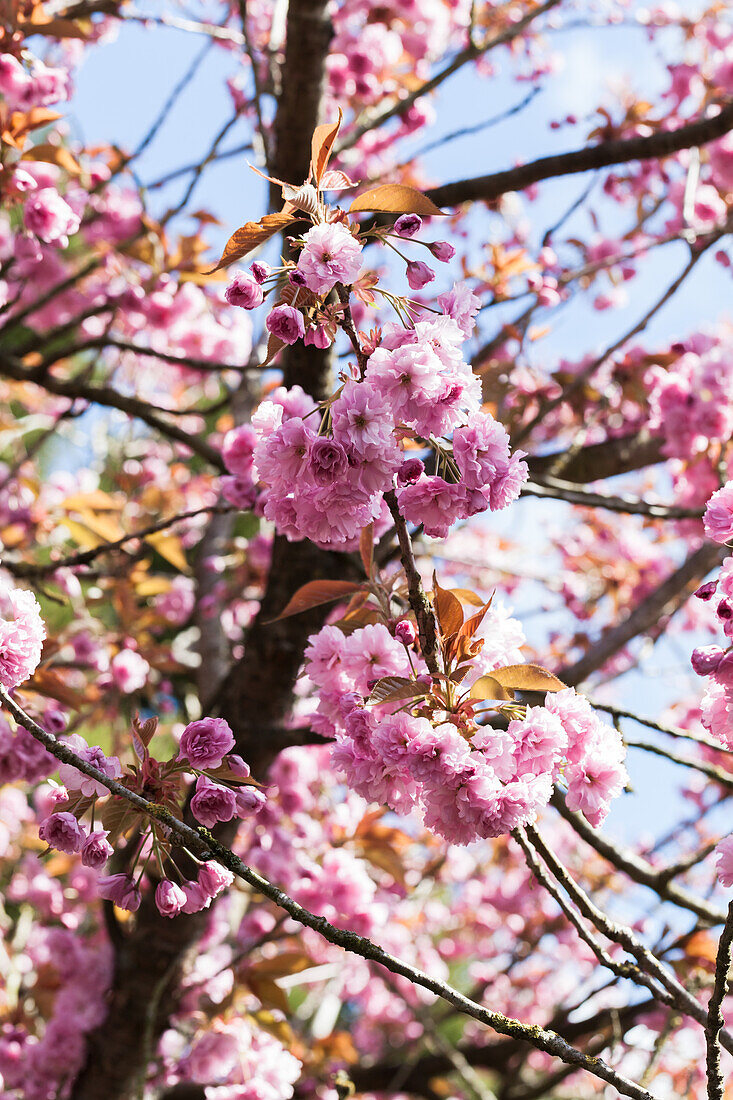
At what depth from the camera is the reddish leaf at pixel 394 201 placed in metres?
1.05

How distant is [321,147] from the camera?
3.41 feet

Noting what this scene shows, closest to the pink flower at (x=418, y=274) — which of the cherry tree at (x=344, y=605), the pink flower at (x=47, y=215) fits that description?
the cherry tree at (x=344, y=605)

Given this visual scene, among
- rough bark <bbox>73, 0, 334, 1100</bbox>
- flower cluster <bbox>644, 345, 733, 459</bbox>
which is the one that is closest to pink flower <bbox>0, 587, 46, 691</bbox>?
rough bark <bbox>73, 0, 334, 1100</bbox>

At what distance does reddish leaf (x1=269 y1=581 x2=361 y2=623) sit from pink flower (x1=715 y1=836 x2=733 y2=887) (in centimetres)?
53

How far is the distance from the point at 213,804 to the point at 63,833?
0.16m

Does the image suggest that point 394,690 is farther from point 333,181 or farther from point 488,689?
point 333,181

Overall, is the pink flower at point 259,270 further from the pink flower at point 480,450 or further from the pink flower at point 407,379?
the pink flower at point 480,450

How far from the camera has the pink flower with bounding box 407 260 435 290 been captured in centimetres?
108

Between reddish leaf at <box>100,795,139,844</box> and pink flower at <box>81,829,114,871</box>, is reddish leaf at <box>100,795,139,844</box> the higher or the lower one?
the higher one

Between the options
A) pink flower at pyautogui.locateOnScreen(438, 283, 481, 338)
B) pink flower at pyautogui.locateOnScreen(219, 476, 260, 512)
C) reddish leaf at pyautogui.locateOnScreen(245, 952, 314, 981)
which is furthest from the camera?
reddish leaf at pyautogui.locateOnScreen(245, 952, 314, 981)

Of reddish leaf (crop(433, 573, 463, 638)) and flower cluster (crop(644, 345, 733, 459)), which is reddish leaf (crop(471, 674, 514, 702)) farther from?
flower cluster (crop(644, 345, 733, 459))

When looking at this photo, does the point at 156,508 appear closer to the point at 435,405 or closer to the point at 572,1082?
the point at 435,405

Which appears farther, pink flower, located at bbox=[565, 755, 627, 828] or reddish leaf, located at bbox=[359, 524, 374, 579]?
reddish leaf, located at bbox=[359, 524, 374, 579]

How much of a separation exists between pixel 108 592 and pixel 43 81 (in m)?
1.44
